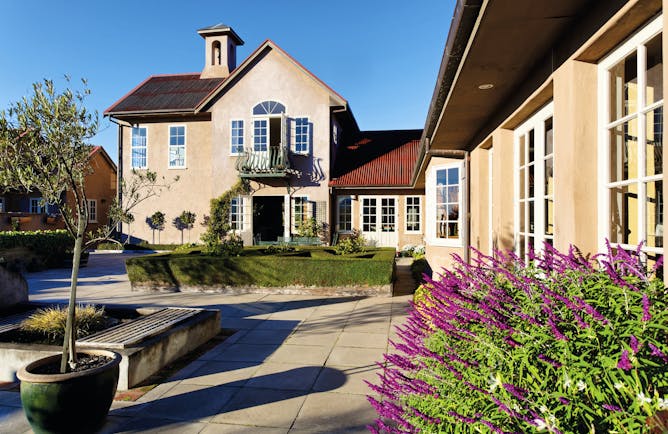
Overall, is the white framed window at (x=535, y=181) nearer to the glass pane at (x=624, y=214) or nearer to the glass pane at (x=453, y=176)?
the glass pane at (x=624, y=214)

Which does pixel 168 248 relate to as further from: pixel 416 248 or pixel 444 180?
pixel 444 180

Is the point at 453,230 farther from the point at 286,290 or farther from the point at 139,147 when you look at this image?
the point at 139,147

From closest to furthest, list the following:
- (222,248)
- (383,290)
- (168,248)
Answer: (383,290) < (222,248) < (168,248)

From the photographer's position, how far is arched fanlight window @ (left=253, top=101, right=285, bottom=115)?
58.6 ft

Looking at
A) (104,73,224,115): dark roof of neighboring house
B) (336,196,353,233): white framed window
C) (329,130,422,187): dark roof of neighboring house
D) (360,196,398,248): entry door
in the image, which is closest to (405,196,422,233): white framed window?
(360,196,398,248): entry door

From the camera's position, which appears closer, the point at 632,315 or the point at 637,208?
the point at 632,315

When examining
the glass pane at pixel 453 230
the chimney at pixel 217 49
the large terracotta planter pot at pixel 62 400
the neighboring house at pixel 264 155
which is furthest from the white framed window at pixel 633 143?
the chimney at pixel 217 49

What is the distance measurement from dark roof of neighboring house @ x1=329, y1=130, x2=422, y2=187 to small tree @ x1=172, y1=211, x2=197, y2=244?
6.96 metres

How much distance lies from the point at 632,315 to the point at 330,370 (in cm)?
350

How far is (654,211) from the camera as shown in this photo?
2453 mm

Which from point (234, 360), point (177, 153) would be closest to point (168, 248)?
point (177, 153)

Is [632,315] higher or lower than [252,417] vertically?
higher

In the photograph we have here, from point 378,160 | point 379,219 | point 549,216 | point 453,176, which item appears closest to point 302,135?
point 378,160

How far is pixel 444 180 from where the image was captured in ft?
30.3
